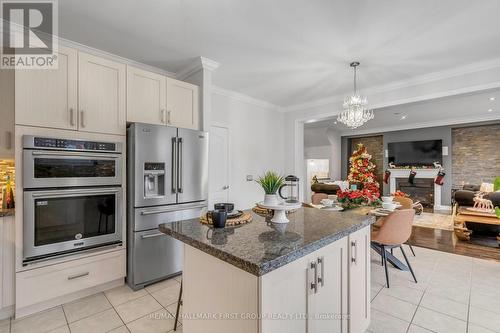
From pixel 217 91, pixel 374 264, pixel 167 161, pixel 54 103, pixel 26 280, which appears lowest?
pixel 374 264

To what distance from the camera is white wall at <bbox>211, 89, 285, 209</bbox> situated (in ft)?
14.3

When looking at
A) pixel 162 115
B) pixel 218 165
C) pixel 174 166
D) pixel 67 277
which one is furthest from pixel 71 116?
pixel 218 165

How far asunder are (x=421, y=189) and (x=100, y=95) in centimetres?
949

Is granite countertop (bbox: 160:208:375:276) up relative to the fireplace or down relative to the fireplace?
up

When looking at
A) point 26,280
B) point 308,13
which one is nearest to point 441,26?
point 308,13

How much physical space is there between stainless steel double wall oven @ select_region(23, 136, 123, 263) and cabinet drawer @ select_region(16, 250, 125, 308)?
0.43 feet

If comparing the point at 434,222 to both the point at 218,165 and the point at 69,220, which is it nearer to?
the point at 218,165

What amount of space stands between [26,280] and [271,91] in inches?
160

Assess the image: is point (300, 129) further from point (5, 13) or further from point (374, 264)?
point (5, 13)

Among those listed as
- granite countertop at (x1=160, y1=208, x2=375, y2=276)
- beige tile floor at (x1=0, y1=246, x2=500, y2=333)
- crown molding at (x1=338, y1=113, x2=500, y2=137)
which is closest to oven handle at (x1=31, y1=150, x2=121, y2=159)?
granite countertop at (x1=160, y1=208, x2=375, y2=276)

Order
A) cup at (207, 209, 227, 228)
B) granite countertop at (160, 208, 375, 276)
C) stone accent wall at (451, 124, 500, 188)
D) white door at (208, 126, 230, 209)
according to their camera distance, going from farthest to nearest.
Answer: stone accent wall at (451, 124, 500, 188) → white door at (208, 126, 230, 209) → cup at (207, 209, 227, 228) → granite countertop at (160, 208, 375, 276)

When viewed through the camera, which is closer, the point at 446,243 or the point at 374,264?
the point at 374,264

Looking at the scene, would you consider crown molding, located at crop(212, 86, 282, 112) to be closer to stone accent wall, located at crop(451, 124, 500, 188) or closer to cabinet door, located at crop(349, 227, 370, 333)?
cabinet door, located at crop(349, 227, 370, 333)

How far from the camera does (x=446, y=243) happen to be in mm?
3941
